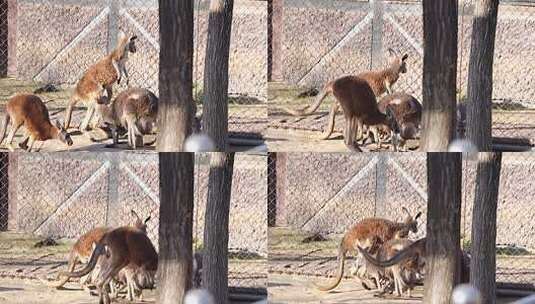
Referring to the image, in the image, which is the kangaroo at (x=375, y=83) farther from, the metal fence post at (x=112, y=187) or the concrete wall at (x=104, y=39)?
the metal fence post at (x=112, y=187)

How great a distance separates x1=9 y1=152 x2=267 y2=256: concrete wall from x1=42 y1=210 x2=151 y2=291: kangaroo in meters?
0.03

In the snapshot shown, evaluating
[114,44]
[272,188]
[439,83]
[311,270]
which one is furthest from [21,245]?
[439,83]

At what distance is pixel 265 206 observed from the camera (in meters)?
6.48

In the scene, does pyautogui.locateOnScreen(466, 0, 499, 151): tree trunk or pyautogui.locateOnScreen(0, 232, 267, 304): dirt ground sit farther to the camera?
pyautogui.locateOnScreen(0, 232, 267, 304): dirt ground

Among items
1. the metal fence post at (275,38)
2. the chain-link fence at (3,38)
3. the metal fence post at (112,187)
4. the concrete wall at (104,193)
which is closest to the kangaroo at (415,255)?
the concrete wall at (104,193)

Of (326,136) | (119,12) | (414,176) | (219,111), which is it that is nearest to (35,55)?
(119,12)

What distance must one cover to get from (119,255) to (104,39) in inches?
36.4

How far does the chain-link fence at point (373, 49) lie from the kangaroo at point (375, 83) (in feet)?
0.08

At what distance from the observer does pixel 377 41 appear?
6484mm

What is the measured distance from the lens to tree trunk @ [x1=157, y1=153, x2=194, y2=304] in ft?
21.2

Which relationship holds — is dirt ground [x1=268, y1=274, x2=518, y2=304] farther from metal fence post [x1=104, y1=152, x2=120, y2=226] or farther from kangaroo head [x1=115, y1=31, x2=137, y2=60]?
kangaroo head [x1=115, y1=31, x2=137, y2=60]

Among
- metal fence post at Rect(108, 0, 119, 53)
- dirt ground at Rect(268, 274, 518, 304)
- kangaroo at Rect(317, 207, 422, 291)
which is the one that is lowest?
dirt ground at Rect(268, 274, 518, 304)

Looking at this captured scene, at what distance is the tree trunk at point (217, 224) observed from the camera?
646cm

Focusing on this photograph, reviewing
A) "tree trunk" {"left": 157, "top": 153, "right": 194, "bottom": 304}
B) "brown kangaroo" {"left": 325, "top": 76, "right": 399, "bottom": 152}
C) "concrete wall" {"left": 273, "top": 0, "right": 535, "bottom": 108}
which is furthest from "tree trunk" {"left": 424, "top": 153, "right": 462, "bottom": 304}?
"tree trunk" {"left": 157, "top": 153, "right": 194, "bottom": 304}
